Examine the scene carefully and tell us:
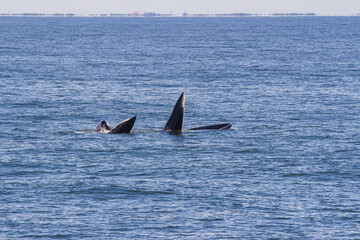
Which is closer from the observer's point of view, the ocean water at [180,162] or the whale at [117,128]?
the ocean water at [180,162]

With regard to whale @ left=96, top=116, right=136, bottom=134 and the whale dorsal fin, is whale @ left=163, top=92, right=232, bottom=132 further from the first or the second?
whale @ left=96, top=116, right=136, bottom=134

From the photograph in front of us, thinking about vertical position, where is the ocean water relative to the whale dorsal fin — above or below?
below

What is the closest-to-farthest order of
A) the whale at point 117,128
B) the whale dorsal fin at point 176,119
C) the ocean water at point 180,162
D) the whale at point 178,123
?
the ocean water at point 180,162 < the whale at point 178,123 < the whale dorsal fin at point 176,119 < the whale at point 117,128

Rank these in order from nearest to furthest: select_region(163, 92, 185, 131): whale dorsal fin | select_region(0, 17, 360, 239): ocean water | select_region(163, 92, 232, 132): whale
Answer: select_region(0, 17, 360, 239): ocean water → select_region(163, 92, 232, 132): whale → select_region(163, 92, 185, 131): whale dorsal fin

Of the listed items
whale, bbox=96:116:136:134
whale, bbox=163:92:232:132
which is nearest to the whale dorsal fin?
whale, bbox=163:92:232:132

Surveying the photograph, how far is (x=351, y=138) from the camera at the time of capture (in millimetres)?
41938

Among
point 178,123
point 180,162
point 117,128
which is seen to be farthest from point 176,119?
point 180,162

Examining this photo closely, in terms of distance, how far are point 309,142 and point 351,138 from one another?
3.10 m

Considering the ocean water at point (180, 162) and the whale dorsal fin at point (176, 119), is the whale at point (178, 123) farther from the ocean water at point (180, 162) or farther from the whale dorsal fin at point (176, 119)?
the ocean water at point (180, 162)

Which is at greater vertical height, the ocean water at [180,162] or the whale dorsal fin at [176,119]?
the whale dorsal fin at [176,119]

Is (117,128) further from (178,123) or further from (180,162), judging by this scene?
(180,162)

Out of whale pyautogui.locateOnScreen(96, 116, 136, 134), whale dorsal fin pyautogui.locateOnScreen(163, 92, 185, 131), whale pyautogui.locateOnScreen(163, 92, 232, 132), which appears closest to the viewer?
whale pyautogui.locateOnScreen(163, 92, 232, 132)

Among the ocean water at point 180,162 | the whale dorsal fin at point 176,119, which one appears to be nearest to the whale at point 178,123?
the whale dorsal fin at point 176,119

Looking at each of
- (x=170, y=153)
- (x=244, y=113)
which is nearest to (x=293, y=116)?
(x=244, y=113)
